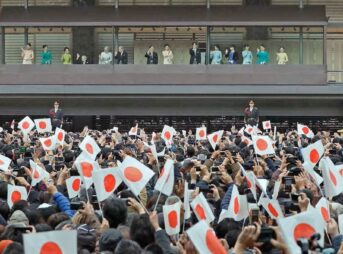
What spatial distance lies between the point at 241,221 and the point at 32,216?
7.64 feet

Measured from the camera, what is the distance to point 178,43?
4588cm

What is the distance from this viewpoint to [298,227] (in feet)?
24.3

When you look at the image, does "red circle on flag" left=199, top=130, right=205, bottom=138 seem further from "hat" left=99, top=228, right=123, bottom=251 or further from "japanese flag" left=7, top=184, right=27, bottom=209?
"hat" left=99, top=228, right=123, bottom=251

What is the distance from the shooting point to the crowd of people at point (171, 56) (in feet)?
149

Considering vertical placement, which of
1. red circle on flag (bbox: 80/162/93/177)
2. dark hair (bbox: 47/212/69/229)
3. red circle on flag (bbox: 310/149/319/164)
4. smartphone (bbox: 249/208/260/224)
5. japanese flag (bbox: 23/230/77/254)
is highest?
red circle on flag (bbox: 310/149/319/164)

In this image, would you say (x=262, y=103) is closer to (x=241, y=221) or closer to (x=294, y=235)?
(x=241, y=221)

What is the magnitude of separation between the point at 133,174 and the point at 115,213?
222 centimetres

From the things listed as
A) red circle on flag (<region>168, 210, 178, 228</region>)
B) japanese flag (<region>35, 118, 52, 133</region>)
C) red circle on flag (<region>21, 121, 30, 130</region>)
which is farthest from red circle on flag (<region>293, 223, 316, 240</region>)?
red circle on flag (<region>21, 121, 30, 130</region>)

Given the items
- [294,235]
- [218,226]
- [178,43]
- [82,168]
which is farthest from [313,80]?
[294,235]

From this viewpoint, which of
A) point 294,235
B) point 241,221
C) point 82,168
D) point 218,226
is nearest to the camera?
point 294,235

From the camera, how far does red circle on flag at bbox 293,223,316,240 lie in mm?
7359

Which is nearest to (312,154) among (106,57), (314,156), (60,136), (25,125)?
(314,156)

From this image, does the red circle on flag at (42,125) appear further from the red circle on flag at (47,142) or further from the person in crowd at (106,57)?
the person in crowd at (106,57)

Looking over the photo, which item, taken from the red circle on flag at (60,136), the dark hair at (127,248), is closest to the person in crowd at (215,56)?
the red circle on flag at (60,136)
